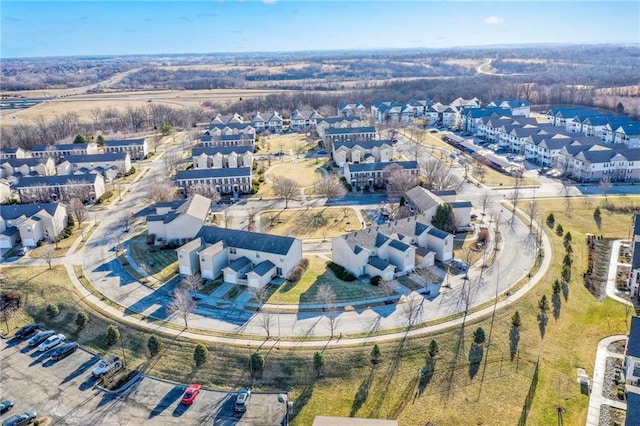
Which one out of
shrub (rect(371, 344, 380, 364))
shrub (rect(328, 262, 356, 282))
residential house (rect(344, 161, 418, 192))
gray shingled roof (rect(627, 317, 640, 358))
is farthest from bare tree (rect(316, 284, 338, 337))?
residential house (rect(344, 161, 418, 192))

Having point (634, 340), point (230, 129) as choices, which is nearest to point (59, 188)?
point (230, 129)

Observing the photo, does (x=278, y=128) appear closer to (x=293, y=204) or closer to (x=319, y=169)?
(x=319, y=169)

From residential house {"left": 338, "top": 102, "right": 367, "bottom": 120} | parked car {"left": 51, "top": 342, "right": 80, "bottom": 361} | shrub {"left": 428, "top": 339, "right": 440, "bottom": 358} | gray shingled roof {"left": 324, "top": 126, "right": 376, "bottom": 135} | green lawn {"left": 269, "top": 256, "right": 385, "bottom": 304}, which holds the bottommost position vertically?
parked car {"left": 51, "top": 342, "right": 80, "bottom": 361}

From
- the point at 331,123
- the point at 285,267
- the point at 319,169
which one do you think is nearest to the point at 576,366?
the point at 285,267

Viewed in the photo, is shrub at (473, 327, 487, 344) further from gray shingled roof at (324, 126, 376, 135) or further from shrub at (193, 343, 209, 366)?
gray shingled roof at (324, 126, 376, 135)

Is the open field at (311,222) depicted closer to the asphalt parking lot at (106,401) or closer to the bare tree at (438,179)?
the bare tree at (438,179)

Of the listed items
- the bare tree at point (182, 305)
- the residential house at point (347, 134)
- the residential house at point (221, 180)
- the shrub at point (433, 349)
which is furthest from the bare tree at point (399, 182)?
the bare tree at point (182, 305)

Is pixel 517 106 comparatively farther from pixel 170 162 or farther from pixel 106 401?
pixel 106 401
